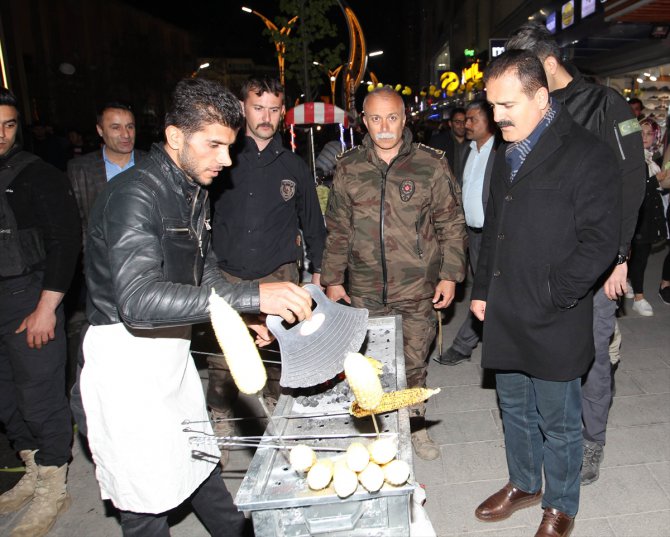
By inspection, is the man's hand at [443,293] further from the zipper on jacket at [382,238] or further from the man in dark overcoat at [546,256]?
the man in dark overcoat at [546,256]

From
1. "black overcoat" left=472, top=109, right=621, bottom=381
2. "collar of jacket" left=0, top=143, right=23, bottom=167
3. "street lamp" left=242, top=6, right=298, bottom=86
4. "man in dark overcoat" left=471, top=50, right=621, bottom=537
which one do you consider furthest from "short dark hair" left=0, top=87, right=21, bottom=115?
"street lamp" left=242, top=6, right=298, bottom=86

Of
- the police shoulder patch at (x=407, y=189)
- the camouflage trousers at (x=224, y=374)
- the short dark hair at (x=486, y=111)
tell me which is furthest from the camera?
the short dark hair at (x=486, y=111)

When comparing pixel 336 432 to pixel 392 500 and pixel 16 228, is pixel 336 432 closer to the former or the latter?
pixel 392 500

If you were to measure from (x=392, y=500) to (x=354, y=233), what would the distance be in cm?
215

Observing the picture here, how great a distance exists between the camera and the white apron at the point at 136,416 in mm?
2012

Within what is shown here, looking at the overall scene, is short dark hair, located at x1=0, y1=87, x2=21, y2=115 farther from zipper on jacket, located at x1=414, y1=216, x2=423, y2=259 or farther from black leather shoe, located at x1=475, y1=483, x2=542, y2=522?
black leather shoe, located at x1=475, y1=483, x2=542, y2=522

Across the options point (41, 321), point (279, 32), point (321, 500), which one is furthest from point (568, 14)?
point (321, 500)

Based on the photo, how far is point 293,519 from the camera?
5.13ft

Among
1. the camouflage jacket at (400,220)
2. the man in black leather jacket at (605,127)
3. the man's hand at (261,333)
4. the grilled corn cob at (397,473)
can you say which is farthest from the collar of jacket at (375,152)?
the grilled corn cob at (397,473)

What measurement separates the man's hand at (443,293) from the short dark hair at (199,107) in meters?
2.07

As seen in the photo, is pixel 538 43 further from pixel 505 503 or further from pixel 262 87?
pixel 505 503

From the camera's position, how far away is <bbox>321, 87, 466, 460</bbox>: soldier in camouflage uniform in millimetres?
3324

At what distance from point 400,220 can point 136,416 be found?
202 cm

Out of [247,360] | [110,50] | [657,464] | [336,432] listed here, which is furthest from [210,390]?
[110,50]
